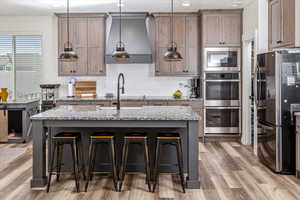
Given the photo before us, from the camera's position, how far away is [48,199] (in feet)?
12.8

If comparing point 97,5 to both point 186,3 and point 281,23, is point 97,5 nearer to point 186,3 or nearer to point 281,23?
point 186,3

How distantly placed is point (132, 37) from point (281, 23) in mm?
3330

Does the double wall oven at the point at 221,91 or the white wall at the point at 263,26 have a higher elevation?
the white wall at the point at 263,26

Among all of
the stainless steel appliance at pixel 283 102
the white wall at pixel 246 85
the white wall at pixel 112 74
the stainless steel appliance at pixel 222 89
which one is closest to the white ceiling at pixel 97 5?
the white wall at pixel 112 74

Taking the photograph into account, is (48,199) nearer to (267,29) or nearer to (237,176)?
(237,176)

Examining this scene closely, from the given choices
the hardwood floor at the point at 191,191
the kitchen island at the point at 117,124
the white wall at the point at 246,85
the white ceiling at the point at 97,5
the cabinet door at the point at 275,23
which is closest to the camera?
the hardwood floor at the point at 191,191

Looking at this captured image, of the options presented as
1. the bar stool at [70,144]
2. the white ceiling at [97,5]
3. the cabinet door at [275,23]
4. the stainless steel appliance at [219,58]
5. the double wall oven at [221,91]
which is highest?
A: the white ceiling at [97,5]

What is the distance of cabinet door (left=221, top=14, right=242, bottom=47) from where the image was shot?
730 centimetres

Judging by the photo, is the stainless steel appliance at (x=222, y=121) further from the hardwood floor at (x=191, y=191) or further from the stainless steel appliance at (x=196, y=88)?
the hardwood floor at (x=191, y=191)

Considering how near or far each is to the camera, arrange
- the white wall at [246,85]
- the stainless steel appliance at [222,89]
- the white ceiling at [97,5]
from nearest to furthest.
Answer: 1. the white ceiling at [97,5]
2. the white wall at [246,85]
3. the stainless steel appliance at [222,89]

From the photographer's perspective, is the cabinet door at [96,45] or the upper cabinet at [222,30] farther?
the cabinet door at [96,45]

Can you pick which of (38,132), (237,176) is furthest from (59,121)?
(237,176)

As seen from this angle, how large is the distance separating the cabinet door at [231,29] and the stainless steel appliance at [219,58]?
0.48ft

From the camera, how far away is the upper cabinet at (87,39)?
7648mm
